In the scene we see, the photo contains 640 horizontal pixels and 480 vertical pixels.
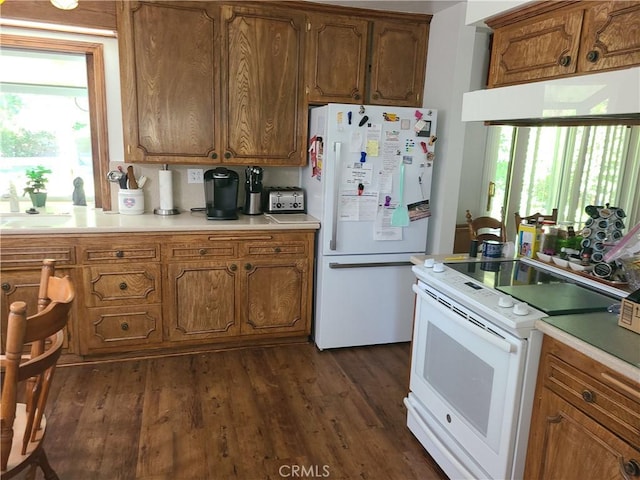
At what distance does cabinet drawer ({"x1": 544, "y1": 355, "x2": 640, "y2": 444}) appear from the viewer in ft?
3.94

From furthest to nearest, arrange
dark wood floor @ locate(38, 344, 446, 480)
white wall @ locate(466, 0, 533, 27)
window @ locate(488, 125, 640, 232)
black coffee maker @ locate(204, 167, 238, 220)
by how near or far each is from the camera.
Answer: black coffee maker @ locate(204, 167, 238, 220) < window @ locate(488, 125, 640, 232) < dark wood floor @ locate(38, 344, 446, 480) < white wall @ locate(466, 0, 533, 27)

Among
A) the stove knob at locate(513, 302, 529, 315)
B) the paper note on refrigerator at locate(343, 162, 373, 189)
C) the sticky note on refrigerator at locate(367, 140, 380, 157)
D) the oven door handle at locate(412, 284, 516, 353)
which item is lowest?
the oven door handle at locate(412, 284, 516, 353)

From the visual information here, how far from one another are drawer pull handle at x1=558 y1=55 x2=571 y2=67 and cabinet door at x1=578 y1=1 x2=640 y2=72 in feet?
0.15

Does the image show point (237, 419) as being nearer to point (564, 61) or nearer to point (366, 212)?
point (366, 212)

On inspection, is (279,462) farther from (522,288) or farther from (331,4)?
(331,4)

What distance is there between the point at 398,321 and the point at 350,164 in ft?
3.92

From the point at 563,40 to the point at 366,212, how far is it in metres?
1.57

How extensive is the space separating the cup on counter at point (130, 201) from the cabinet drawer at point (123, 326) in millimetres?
685

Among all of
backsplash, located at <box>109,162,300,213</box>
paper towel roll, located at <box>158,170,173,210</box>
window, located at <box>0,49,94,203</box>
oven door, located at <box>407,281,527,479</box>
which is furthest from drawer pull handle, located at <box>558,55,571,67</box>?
window, located at <box>0,49,94,203</box>

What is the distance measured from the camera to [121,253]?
109 inches

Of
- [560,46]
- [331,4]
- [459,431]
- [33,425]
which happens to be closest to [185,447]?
[33,425]

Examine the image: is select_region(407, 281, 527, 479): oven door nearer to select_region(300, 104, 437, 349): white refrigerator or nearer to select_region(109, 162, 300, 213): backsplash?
select_region(300, 104, 437, 349): white refrigerator

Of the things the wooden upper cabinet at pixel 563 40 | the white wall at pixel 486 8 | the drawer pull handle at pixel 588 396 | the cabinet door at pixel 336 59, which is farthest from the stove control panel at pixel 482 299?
the cabinet door at pixel 336 59

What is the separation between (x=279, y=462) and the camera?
2059 mm
